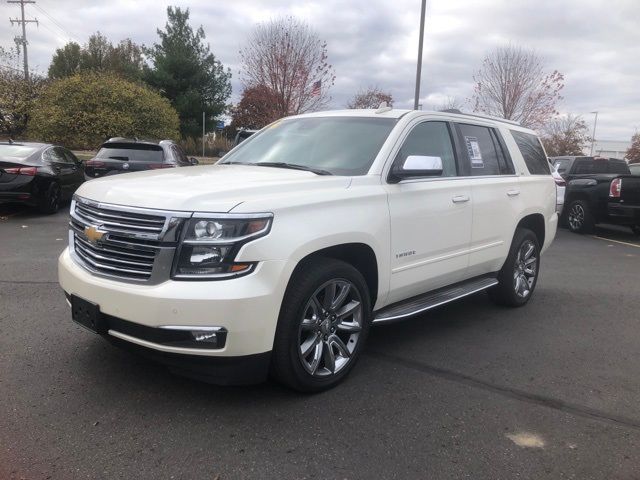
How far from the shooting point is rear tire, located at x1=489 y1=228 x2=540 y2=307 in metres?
5.39

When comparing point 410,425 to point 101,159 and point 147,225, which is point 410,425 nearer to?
point 147,225

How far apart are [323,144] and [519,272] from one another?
2.68 m

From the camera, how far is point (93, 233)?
10.5 feet

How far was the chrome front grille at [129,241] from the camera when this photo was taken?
2896 millimetres

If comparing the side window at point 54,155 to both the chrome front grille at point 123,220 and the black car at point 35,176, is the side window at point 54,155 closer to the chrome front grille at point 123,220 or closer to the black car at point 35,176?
the black car at point 35,176

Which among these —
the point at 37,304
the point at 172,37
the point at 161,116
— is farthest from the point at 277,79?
the point at 37,304

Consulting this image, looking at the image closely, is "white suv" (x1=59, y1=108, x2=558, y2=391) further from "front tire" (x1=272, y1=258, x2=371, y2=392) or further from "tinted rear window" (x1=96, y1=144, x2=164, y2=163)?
"tinted rear window" (x1=96, y1=144, x2=164, y2=163)

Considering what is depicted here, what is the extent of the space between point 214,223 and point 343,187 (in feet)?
3.27

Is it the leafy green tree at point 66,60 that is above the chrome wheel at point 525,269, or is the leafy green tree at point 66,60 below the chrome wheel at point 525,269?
above

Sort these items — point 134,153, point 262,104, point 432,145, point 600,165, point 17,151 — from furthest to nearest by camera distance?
point 262,104 < point 600,165 < point 134,153 < point 17,151 < point 432,145

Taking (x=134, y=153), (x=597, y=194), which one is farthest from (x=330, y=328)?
(x=597, y=194)

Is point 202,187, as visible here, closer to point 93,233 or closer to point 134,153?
point 93,233

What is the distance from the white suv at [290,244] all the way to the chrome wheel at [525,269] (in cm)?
69

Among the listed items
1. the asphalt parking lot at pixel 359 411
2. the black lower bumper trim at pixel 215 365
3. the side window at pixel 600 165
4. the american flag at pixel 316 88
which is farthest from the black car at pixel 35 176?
the american flag at pixel 316 88
